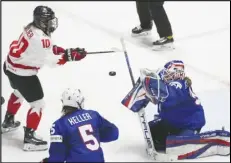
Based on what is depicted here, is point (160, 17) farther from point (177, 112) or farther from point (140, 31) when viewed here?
point (177, 112)

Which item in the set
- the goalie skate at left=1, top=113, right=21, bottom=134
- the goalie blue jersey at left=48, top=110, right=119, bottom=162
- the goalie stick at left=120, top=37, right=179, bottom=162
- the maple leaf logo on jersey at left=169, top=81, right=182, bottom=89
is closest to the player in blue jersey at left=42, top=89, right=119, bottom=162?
the goalie blue jersey at left=48, top=110, right=119, bottom=162

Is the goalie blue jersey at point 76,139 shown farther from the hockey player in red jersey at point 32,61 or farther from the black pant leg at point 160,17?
the black pant leg at point 160,17

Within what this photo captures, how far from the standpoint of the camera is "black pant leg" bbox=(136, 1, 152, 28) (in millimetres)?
4570

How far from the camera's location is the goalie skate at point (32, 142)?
2990 millimetres

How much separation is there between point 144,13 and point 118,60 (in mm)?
657

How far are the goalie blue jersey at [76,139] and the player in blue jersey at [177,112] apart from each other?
1.80ft

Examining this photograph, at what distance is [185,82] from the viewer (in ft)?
9.43

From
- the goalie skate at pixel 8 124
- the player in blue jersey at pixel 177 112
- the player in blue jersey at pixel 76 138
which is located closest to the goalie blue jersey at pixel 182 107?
the player in blue jersey at pixel 177 112

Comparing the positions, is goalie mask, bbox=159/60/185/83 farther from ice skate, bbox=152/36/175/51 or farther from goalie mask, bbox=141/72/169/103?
ice skate, bbox=152/36/175/51

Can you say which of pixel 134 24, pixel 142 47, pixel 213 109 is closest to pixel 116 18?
pixel 134 24

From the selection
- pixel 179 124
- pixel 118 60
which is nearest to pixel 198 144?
pixel 179 124

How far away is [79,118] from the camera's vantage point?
8.02ft

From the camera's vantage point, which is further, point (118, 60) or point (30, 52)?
point (118, 60)

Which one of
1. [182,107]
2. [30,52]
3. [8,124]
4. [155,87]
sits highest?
[30,52]
